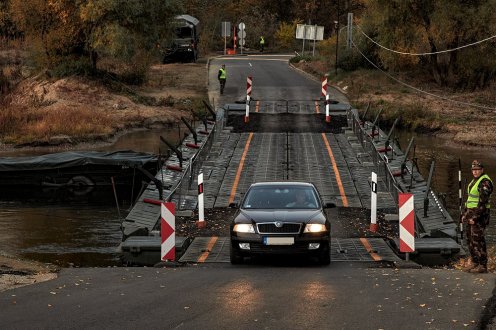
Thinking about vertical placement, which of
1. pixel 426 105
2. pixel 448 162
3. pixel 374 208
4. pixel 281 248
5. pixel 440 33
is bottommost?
pixel 448 162

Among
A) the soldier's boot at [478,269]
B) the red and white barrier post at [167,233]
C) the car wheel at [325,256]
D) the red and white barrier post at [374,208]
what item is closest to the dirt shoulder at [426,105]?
the red and white barrier post at [374,208]

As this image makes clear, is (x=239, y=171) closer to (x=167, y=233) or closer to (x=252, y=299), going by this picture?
(x=167, y=233)

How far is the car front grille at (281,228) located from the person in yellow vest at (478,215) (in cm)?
291

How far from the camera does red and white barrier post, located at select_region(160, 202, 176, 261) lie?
17750 millimetres

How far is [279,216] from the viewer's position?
55.6 feet

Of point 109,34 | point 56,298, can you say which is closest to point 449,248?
point 56,298

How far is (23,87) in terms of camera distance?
2229 inches

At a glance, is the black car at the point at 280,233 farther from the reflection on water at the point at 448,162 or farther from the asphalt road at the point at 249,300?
the reflection on water at the point at 448,162

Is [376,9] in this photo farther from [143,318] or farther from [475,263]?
[143,318]

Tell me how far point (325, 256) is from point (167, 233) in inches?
115

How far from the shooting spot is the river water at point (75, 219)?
2383 centimetres

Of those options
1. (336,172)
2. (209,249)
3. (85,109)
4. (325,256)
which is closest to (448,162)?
(336,172)

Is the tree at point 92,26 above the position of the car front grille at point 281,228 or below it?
above

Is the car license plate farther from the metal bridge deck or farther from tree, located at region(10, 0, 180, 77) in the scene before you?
tree, located at region(10, 0, 180, 77)
